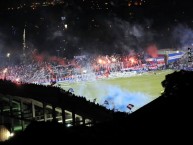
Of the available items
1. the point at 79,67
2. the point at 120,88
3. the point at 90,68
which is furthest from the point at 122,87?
the point at 79,67

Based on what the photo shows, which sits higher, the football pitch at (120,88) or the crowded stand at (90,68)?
the crowded stand at (90,68)

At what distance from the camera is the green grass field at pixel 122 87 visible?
4316cm

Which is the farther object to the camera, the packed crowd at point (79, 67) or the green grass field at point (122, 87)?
the packed crowd at point (79, 67)

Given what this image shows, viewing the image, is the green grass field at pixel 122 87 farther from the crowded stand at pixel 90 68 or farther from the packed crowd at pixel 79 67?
the packed crowd at pixel 79 67

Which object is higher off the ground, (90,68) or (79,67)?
(79,67)

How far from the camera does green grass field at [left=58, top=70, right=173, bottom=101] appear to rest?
43.2 meters

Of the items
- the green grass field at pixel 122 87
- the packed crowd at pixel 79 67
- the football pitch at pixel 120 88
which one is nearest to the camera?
the football pitch at pixel 120 88

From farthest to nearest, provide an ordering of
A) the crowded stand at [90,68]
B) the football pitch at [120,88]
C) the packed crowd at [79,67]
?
the packed crowd at [79,67] < the crowded stand at [90,68] < the football pitch at [120,88]

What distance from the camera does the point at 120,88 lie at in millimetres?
46719

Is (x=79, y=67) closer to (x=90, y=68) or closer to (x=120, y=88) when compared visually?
(x=90, y=68)

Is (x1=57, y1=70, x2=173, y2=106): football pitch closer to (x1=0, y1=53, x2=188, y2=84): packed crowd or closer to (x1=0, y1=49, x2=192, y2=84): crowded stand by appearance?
(x1=0, y1=49, x2=192, y2=84): crowded stand

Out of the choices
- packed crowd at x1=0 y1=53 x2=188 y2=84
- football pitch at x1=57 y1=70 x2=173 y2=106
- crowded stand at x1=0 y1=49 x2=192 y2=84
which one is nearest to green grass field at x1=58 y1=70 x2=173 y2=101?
football pitch at x1=57 y1=70 x2=173 y2=106

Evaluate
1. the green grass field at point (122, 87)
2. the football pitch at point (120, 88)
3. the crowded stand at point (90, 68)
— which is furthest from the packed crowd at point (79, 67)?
the green grass field at point (122, 87)

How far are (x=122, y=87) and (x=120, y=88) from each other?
0.60 metres
